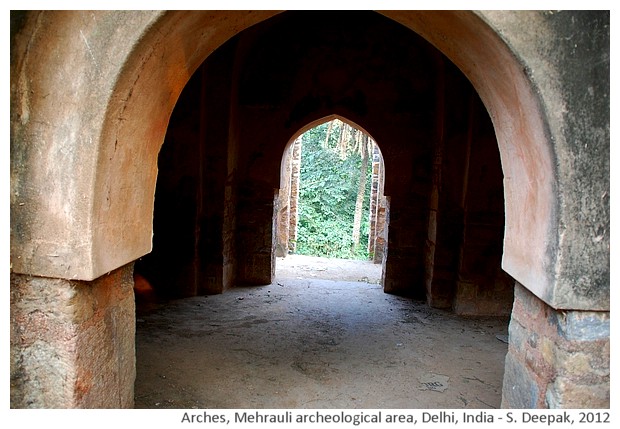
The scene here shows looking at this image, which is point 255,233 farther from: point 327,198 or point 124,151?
point 327,198

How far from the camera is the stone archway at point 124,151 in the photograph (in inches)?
75.3

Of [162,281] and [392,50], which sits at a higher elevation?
[392,50]

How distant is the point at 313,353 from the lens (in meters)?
4.27

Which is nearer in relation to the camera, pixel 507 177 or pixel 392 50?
pixel 507 177

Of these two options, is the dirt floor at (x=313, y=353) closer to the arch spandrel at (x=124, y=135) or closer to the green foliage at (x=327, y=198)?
the arch spandrel at (x=124, y=135)

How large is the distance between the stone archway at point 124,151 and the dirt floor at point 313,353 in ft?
4.78

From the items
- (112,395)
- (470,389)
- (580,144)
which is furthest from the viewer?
(470,389)

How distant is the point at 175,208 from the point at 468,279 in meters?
3.86

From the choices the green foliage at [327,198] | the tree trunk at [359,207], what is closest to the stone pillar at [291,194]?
the tree trunk at [359,207]

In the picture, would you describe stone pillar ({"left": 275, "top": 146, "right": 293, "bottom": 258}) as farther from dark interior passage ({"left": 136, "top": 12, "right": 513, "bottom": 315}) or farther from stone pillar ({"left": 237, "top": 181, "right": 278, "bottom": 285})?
dark interior passage ({"left": 136, "top": 12, "right": 513, "bottom": 315})

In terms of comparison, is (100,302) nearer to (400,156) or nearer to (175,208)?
(175,208)

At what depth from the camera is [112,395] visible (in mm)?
2479

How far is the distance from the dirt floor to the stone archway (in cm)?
146
